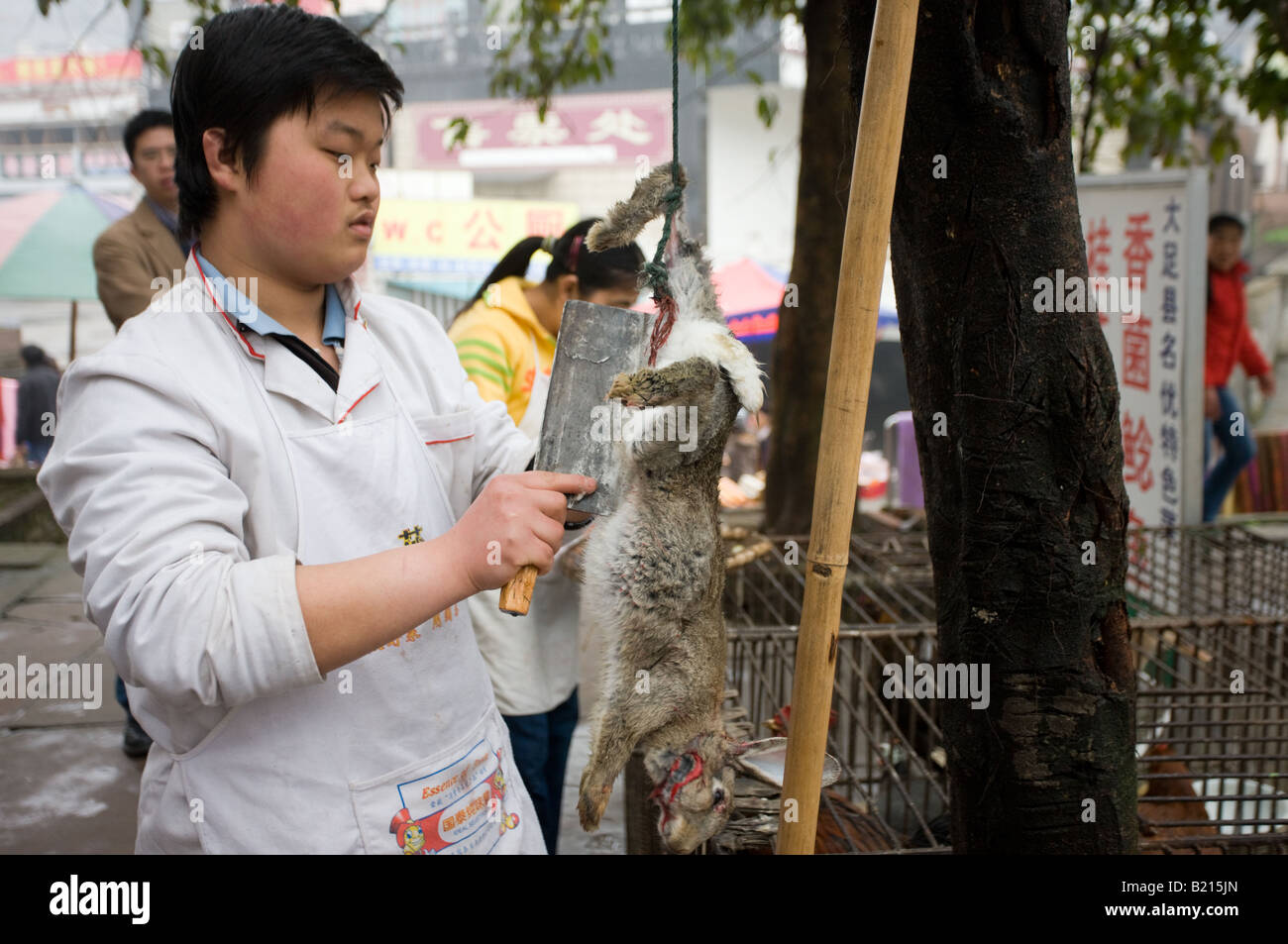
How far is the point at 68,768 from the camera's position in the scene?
3.94 m

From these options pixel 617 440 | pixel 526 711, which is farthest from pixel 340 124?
pixel 526 711

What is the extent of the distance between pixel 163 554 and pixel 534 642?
5.10 feet

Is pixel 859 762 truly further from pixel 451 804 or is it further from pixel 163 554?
pixel 163 554

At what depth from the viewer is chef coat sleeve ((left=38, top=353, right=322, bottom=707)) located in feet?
3.69

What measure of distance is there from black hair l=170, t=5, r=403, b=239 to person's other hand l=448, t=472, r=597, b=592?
1.92 ft

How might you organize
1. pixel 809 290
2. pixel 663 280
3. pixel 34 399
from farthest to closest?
1. pixel 34 399
2. pixel 809 290
3. pixel 663 280

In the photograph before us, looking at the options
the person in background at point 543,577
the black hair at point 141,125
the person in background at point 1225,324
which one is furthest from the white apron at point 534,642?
the person in background at point 1225,324

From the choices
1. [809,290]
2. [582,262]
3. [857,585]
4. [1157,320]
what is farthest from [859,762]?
[1157,320]

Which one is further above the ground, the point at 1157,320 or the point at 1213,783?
the point at 1157,320

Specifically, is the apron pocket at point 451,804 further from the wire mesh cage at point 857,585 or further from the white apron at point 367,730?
the wire mesh cage at point 857,585

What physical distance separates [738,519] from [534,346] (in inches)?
140

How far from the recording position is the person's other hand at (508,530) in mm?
1251

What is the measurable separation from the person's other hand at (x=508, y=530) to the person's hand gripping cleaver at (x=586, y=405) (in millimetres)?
115
